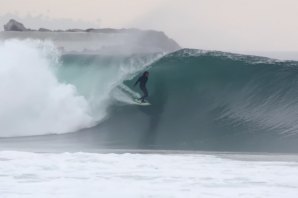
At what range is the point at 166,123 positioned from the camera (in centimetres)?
1725

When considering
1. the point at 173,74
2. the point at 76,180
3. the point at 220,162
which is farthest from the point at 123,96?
the point at 76,180

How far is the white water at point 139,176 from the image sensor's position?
9.09 m

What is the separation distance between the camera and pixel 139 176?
33.8ft

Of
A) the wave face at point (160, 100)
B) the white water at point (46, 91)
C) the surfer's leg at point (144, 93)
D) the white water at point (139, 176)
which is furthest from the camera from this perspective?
the surfer's leg at point (144, 93)

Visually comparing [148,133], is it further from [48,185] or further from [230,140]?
[48,185]

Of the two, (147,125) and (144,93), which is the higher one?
(144,93)

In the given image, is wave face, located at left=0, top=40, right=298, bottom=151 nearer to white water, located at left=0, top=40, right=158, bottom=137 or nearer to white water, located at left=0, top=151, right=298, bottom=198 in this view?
white water, located at left=0, top=40, right=158, bottom=137

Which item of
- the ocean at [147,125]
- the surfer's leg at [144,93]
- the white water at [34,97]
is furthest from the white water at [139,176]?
the surfer's leg at [144,93]

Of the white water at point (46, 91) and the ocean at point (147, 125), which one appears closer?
the ocean at point (147, 125)

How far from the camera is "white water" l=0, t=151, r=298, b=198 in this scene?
9094 mm

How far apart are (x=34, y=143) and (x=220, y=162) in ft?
16.1

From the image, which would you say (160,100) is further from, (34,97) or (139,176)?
(139,176)

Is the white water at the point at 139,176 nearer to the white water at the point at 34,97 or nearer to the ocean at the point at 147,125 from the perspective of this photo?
the ocean at the point at 147,125

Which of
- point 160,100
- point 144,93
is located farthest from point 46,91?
point 160,100
